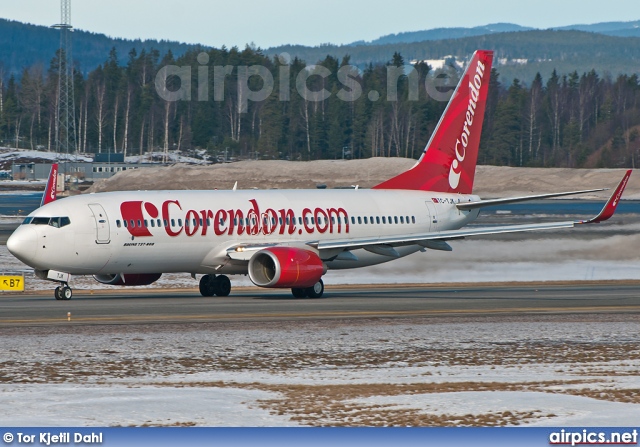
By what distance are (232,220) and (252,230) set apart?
35.1 inches

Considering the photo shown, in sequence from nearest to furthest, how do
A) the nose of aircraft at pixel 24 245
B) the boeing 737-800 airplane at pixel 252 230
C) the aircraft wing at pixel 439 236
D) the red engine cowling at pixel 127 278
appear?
the nose of aircraft at pixel 24 245 → the boeing 737-800 airplane at pixel 252 230 → the aircraft wing at pixel 439 236 → the red engine cowling at pixel 127 278

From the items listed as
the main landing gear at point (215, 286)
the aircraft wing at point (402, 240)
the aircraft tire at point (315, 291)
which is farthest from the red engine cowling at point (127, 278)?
the aircraft tire at point (315, 291)

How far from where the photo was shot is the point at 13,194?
156250 mm

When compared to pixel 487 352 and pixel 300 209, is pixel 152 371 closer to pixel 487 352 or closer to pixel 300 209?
pixel 487 352

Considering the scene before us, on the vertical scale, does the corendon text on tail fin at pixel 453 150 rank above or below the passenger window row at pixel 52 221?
above

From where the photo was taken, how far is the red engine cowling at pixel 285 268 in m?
38.2

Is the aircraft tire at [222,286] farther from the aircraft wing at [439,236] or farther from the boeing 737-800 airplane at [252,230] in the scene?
the aircraft wing at [439,236]

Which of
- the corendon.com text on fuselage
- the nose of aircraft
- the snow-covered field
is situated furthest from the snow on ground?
the corendon.com text on fuselage

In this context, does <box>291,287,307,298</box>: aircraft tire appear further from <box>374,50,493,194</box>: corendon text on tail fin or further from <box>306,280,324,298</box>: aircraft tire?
<box>374,50,493,194</box>: corendon text on tail fin

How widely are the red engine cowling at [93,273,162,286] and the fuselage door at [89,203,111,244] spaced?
2.60 m

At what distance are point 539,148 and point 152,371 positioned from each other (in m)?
178

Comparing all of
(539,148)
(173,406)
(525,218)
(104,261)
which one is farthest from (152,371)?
(539,148)

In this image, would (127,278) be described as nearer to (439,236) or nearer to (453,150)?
A: (439,236)

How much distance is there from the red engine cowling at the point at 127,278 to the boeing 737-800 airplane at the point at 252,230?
35 mm
